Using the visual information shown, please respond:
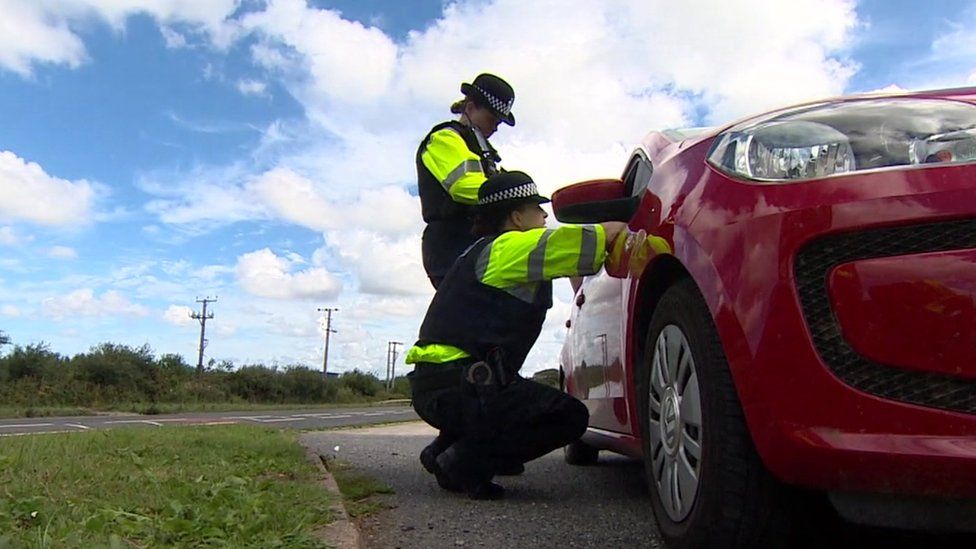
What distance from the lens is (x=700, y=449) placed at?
2.01m

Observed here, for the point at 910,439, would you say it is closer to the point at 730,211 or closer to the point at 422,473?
the point at 730,211

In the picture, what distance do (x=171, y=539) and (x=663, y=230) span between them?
1535 mm

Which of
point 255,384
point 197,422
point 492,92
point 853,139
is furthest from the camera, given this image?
point 255,384

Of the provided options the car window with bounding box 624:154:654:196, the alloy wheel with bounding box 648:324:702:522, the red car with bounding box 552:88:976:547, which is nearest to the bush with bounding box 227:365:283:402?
the car window with bounding box 624:154:654:196

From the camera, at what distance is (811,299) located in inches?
67.4

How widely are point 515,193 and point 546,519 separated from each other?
4.38ft

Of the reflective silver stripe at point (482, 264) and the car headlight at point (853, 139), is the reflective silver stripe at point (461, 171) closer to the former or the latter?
the reflective silver stripe at point (482, 264)

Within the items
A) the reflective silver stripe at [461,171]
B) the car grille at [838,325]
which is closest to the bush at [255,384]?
the reflective silver stripe at [461,171]

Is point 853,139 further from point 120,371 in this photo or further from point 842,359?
point 120,371

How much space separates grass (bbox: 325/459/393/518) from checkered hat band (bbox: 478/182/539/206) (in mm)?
1317

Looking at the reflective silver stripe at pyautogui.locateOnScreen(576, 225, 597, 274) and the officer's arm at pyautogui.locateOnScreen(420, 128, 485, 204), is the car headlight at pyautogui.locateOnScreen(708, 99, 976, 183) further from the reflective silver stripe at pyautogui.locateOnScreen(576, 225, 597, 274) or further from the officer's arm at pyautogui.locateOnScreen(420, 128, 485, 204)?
the officer's arm at pyautogui.locateOnScreen(420, 128, 485, 204)

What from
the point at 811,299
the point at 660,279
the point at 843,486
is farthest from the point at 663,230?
the point at 843,486

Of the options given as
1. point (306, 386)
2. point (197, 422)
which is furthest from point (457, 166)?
point (306, 386)

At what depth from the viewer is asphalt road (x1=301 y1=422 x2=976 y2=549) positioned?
95.3 inches
